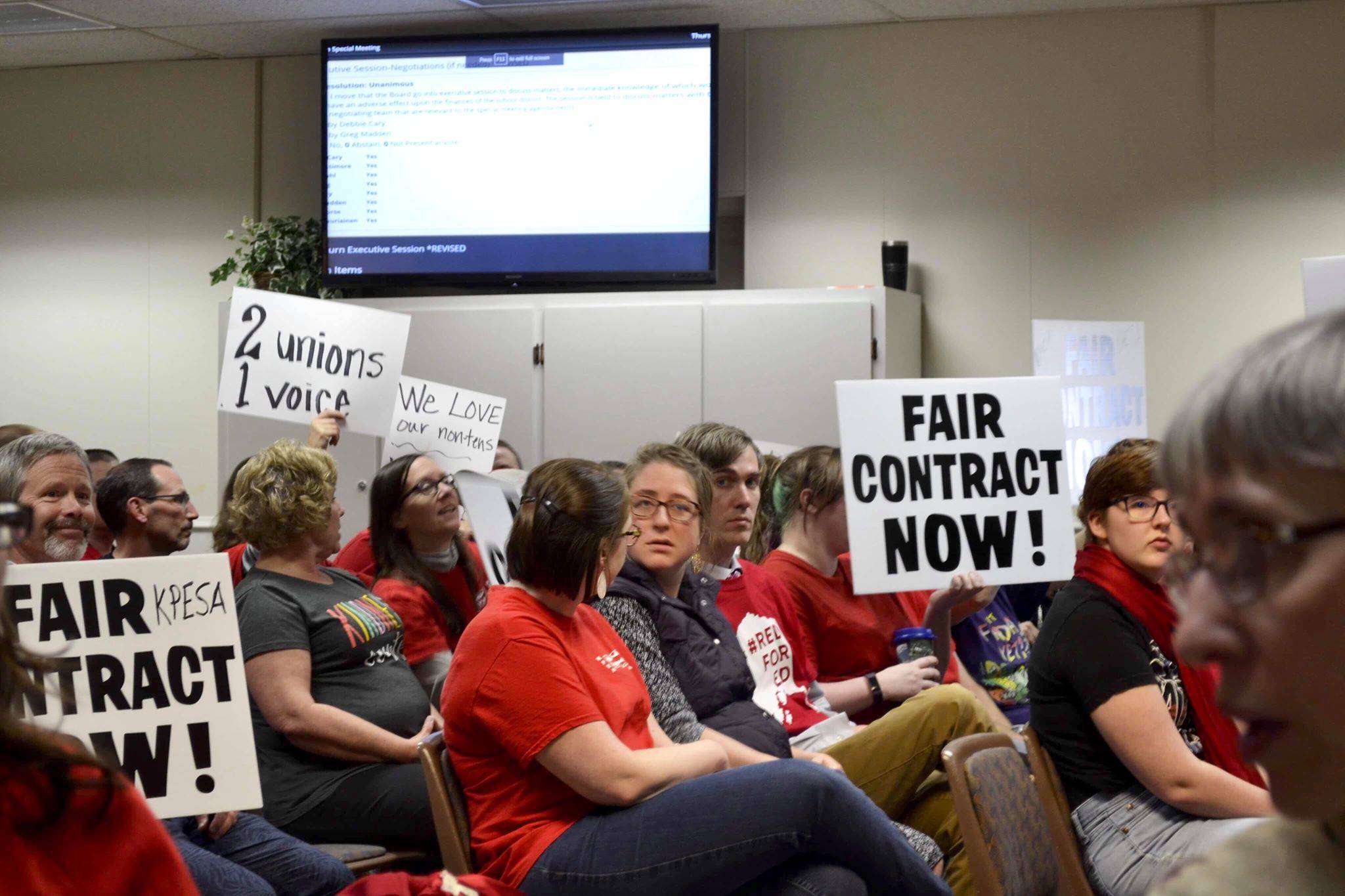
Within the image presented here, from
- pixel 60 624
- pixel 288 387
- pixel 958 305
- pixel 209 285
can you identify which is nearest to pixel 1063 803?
pixel 60 624

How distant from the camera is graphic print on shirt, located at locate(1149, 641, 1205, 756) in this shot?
2463 millimetres

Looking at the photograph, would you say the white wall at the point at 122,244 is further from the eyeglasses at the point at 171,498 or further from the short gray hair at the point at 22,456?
the short gray hair at the point at 22,456

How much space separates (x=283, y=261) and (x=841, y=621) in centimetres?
382

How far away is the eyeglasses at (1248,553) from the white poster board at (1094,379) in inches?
172

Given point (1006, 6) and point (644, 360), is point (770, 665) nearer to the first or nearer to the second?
point (644, 360)

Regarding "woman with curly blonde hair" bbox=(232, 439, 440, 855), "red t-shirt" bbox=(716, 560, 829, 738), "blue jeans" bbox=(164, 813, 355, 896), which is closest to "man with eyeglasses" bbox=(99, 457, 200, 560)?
"woman with curly blonde hair" bbox=(232, 439, 440, 855)

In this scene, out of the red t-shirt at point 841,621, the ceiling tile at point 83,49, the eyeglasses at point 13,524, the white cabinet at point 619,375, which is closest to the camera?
the eyeglasses at point 13,524

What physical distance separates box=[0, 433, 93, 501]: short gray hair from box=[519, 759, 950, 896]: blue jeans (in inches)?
59.8

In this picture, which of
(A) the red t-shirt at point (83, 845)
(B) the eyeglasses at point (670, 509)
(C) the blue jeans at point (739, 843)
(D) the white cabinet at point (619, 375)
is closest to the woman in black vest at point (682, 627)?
(B) the eyeglasses at point (670, 509)

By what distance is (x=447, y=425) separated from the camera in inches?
165

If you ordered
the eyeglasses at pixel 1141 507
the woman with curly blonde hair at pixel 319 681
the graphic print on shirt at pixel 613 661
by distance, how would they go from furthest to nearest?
the woman with curly blonde hair at pixel 319 681 → the eyeglasses at pixel 1141 507 → the graphic print on shirt at pixel 613 661

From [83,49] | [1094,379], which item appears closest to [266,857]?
[1094,379]

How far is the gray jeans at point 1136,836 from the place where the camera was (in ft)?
7.52

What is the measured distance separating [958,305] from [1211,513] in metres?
5.45
